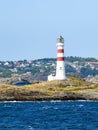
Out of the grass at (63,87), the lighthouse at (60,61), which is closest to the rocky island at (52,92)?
the grass at (63,87)

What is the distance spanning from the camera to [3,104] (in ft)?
357

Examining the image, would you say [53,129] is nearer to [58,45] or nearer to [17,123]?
[17,123]

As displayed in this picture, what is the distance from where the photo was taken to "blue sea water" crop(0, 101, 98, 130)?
6919cm

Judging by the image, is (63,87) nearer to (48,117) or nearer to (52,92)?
(52,92)

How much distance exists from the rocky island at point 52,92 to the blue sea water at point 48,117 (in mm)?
4181

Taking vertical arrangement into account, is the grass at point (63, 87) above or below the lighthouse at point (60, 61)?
below

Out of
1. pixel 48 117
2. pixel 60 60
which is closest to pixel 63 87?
pixel 60 60

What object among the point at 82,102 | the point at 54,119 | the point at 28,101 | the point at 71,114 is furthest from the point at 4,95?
the point at 54,119

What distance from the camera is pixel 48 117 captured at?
8156cm

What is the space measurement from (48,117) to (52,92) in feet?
124

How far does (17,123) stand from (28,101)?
42375 mm

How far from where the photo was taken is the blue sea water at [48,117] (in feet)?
227

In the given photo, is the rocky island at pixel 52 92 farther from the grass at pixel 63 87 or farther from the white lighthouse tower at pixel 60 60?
the white lighthouse tower at pixel 60 60

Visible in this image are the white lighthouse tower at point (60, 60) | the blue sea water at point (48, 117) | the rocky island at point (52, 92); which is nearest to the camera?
the blue sea water at point (48, 117)
